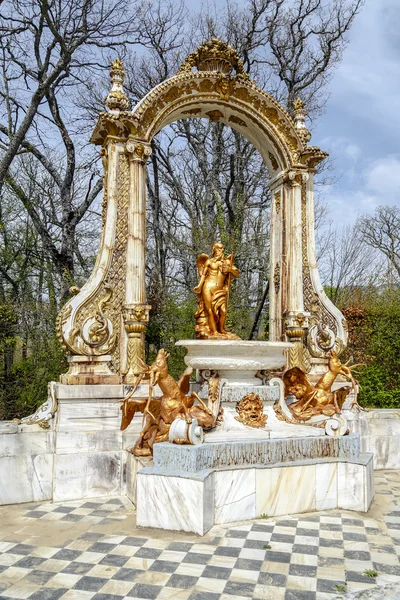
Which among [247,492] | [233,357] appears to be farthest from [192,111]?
[247,492]

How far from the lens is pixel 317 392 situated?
6.47 metres

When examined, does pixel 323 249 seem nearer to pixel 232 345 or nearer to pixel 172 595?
pixel 232 345

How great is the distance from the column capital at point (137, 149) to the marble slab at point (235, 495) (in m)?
4.39

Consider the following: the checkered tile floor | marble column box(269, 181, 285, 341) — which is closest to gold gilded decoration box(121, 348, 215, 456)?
the checkered tile floor

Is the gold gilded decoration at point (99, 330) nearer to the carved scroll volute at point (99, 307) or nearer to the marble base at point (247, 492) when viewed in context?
the carved scroll volute at point (99, 307)

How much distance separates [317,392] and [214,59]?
5.06m

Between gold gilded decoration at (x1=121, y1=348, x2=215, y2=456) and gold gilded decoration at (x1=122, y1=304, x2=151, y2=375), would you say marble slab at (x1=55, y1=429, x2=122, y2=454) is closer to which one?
gold gilded decoration at (x1=121, y1=348, x2=215, y2=456)

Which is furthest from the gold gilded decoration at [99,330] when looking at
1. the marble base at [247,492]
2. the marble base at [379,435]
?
the marble base at [379,435]

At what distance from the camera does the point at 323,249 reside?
1598 centimetres

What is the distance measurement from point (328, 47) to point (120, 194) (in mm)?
10342

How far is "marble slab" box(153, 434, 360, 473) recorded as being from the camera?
480 centimetres

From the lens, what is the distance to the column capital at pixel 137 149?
7008mm

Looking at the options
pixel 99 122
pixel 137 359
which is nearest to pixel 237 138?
pixel 99 122

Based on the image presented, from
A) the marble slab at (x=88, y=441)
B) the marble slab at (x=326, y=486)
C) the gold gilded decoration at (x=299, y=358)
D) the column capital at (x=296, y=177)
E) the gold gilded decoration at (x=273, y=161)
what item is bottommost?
the marble slab at (x=326, y=486)
